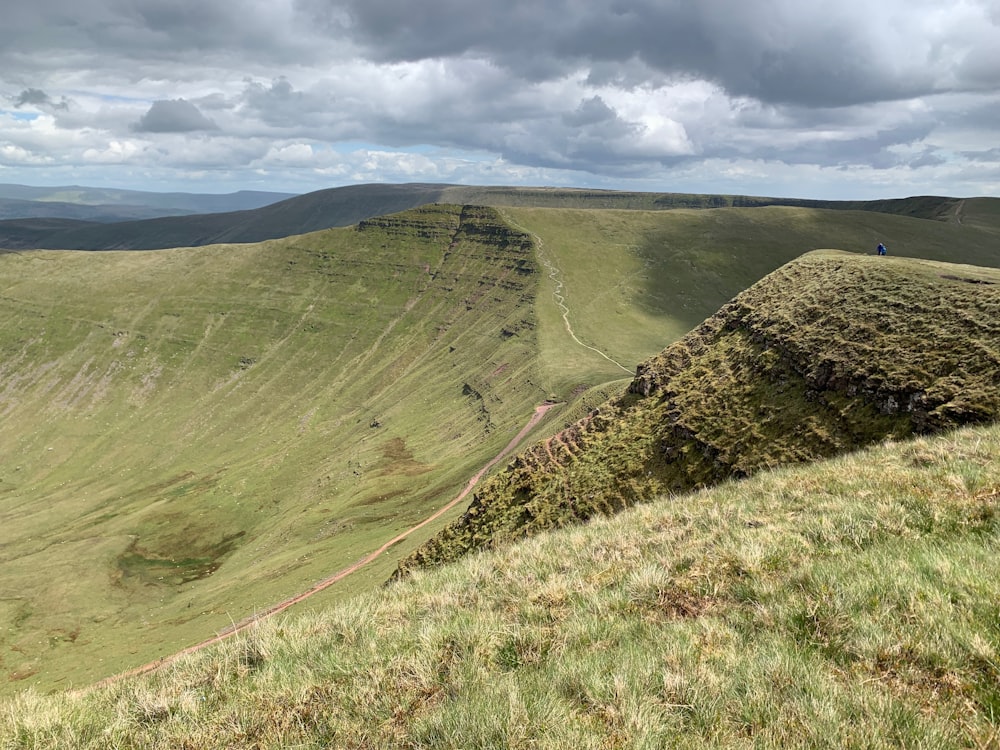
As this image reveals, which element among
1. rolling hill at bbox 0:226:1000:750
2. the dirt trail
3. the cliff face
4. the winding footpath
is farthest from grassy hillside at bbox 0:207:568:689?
rolling hill at bbox 0:226:1000:750

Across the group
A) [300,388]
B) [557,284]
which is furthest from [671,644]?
[300,388]

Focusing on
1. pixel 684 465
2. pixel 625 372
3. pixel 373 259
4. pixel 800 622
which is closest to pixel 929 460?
pixel 800 622

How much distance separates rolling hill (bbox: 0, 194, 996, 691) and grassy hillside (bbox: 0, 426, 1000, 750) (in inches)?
1300

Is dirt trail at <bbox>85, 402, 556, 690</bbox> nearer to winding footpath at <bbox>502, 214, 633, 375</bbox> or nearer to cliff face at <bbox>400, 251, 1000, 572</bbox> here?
cliff face at <bbox>400, 251, 1000, 572</bbox>

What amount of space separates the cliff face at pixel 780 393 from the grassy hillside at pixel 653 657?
46.3ft

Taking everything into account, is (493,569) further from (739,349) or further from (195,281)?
(195,281)

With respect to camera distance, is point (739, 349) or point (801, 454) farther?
point (739, 349)

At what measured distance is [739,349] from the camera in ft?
109

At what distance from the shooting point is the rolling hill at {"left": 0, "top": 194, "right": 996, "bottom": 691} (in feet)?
209

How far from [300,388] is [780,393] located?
5251 inches

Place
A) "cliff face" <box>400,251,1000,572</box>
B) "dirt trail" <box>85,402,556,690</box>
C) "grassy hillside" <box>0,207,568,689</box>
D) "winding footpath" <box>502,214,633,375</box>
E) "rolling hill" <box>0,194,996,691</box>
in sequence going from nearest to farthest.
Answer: "cliff face" <box>400,251,1000,572</box> < "dirt trail" <box>85,402,556,690</box> < "grassy hillside" <box>0,207,568,689</box> < "rolling hill" <box>0,194,996,691</box> < "winding footpath" <box>502,214,633,375</box>

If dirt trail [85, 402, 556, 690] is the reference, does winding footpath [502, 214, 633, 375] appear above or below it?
above

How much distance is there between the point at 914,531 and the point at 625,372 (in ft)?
269

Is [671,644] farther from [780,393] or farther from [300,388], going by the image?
[300,388]
